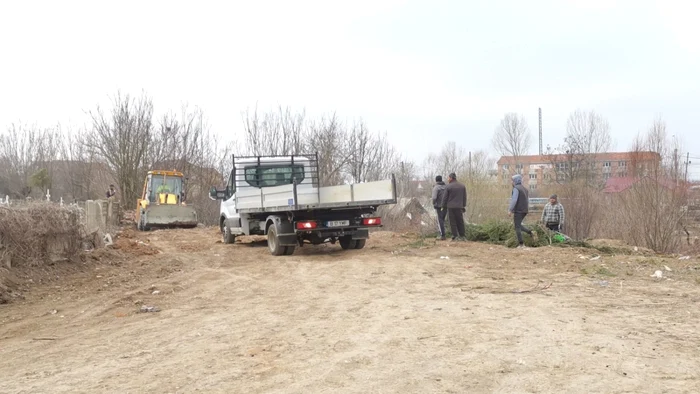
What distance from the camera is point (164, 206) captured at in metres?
24.3

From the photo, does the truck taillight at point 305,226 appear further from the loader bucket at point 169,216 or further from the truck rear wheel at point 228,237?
the loader bucket at point 169,216

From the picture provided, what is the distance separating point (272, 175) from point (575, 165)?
3073 cm

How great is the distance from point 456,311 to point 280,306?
2.34 metres

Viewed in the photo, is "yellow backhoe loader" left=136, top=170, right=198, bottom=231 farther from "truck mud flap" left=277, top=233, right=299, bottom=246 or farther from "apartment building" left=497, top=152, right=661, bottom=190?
"apartment building" left=497, top=152, right=661, bottom=190

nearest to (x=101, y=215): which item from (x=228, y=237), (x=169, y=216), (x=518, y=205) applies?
(x=228, y=237)

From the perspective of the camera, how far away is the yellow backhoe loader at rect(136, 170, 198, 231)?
2408 centimetres

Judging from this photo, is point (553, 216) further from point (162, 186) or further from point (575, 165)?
point (575, 165)

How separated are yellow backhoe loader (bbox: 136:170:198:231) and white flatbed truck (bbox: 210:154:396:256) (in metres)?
9.62

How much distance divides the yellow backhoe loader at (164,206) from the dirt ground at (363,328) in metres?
13.1

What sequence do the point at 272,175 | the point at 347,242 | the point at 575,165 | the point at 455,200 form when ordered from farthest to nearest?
1. the point at 575,165
2. the point at 272,175
3. the point at 347,242
4. the point at 455,200

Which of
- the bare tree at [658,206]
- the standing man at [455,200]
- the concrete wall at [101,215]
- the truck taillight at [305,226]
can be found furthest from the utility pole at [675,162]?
the concrete wall at [101,215]

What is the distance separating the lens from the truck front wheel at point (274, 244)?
43.1ft

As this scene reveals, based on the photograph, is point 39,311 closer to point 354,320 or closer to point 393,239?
point 354,320

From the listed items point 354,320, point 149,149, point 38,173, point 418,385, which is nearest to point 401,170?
point 149,149
